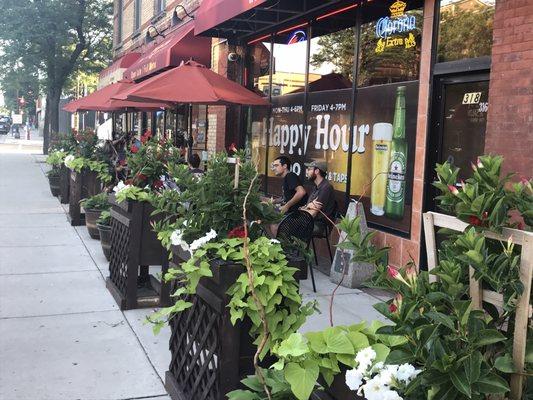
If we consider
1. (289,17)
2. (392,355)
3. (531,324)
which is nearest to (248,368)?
(392,355)

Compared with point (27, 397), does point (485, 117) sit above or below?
above

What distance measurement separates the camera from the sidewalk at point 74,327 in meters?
3.87

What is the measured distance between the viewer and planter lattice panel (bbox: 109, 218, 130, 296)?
549cm

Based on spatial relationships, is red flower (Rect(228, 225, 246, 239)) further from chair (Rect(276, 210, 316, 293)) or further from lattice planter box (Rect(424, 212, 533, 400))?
chair (Rect(276, 210, 316, 293))

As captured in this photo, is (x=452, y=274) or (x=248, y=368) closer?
(x=452, y=274)

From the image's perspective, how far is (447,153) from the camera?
600 cm

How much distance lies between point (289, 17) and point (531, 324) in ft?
26.5

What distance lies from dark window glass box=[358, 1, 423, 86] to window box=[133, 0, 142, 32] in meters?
14.4

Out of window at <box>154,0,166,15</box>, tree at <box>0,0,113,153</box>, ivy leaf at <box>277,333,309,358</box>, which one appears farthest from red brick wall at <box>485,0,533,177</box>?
tree at <box>0,0,113,153</box>

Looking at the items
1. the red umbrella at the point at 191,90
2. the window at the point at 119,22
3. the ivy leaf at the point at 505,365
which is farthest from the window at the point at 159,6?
the ivy leaf at the point at 505,365

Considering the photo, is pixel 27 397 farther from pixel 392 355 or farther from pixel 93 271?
pixel 93 271

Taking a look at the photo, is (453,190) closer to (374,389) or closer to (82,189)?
(374,389)

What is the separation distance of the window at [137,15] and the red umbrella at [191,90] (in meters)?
12.8

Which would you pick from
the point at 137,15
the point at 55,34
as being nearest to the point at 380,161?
the point at 137,15
